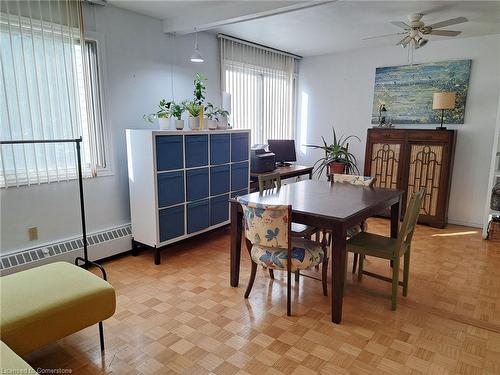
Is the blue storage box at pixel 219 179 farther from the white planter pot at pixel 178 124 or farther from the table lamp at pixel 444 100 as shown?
the table lamp at pixel 444 100

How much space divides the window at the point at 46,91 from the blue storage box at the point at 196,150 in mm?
881

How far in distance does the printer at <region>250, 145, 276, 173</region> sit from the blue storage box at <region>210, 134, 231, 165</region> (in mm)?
539

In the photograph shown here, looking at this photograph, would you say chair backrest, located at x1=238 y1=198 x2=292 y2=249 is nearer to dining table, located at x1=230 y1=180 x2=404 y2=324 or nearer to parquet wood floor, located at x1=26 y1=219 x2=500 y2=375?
dining table, located at x1=230 y1=180 x2=404 y2=324

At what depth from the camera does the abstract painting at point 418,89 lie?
4535 millimetres

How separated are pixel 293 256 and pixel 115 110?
7.57ft

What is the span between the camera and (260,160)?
14.6ft

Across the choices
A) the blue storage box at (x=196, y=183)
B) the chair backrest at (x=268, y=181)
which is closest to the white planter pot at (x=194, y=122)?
the blue storage box at (x=196, y=183)

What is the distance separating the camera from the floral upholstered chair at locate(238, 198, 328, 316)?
2.26 metres

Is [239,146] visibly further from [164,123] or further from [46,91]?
[46,91]

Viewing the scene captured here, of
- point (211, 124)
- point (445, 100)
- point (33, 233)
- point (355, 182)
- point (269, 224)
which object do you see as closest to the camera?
point (269, 224)

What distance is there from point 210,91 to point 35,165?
226cm

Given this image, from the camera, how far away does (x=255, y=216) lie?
2318mm

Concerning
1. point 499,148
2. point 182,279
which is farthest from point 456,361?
point 499,148

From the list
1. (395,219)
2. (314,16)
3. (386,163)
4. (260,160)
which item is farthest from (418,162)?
(314,16)
